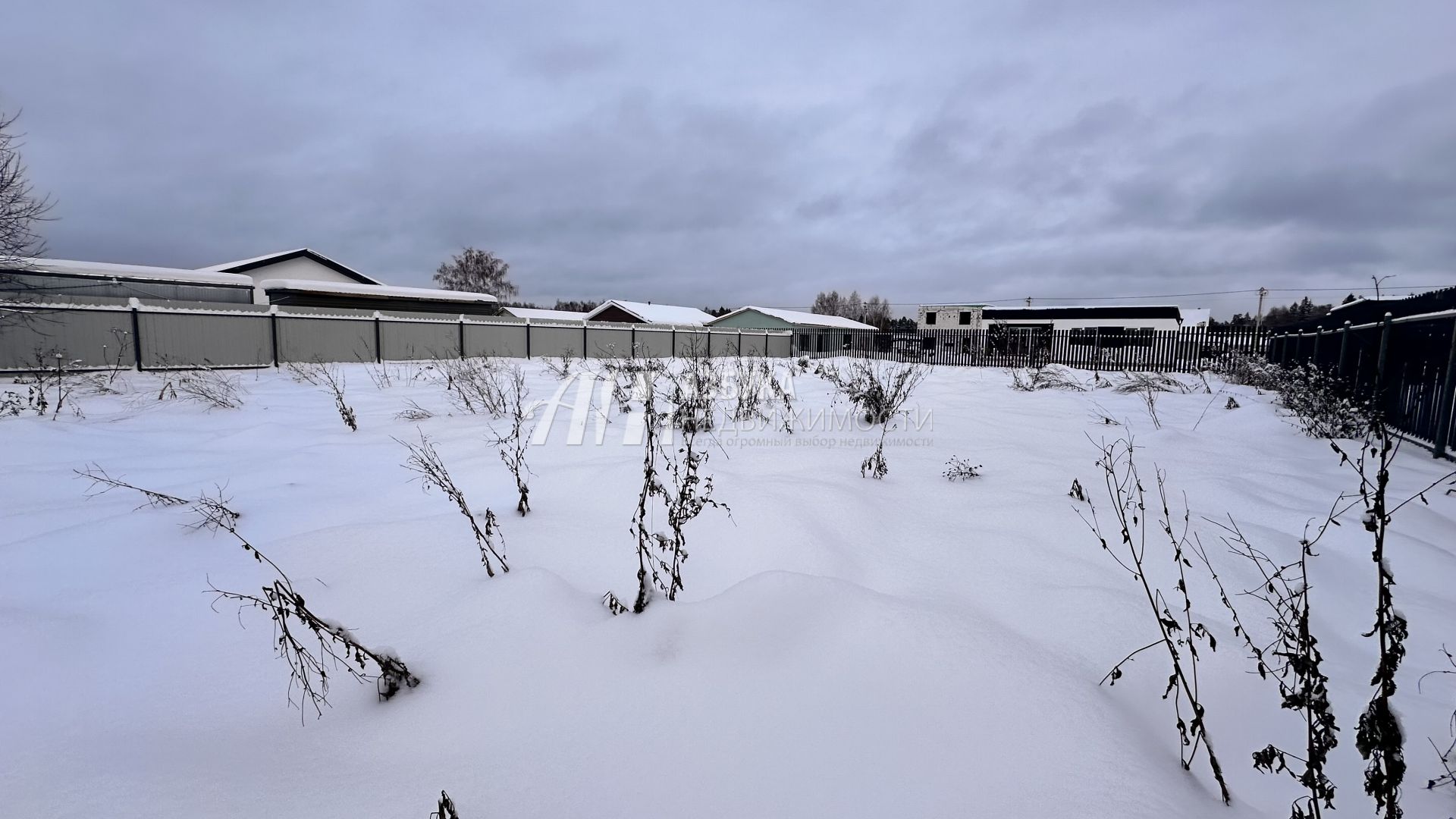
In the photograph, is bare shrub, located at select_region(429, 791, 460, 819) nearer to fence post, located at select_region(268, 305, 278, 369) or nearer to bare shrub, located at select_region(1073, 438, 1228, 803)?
bare shrub, located at select_region(1073, 438, 1228, 803)

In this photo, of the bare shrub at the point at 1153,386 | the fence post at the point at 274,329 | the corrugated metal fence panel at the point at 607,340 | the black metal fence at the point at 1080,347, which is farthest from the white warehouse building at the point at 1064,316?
the fence post at the point at 274,329

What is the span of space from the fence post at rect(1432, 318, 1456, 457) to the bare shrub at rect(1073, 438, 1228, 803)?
2.32 metres

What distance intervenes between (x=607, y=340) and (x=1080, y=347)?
1413 cm

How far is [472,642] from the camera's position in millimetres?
1878

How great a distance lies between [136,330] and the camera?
34.6 ft

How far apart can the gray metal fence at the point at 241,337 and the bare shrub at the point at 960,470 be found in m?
4.41

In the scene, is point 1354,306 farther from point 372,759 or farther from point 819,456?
point 372,759

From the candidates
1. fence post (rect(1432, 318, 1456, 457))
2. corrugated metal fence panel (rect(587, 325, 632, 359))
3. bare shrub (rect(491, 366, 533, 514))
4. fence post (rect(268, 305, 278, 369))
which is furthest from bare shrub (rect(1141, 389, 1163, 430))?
fence post (rect(268, 305, 278, 369))

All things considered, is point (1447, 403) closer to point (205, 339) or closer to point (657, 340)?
point (205, 339)

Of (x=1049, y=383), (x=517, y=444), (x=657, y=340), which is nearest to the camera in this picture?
(x=517, y=444)

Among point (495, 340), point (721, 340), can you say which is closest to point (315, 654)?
point (495, 340)

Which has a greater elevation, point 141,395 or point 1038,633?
point 141,395

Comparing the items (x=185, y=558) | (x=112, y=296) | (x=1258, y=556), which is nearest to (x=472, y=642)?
(x=185, y=558)

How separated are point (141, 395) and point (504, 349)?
30.8 ft
